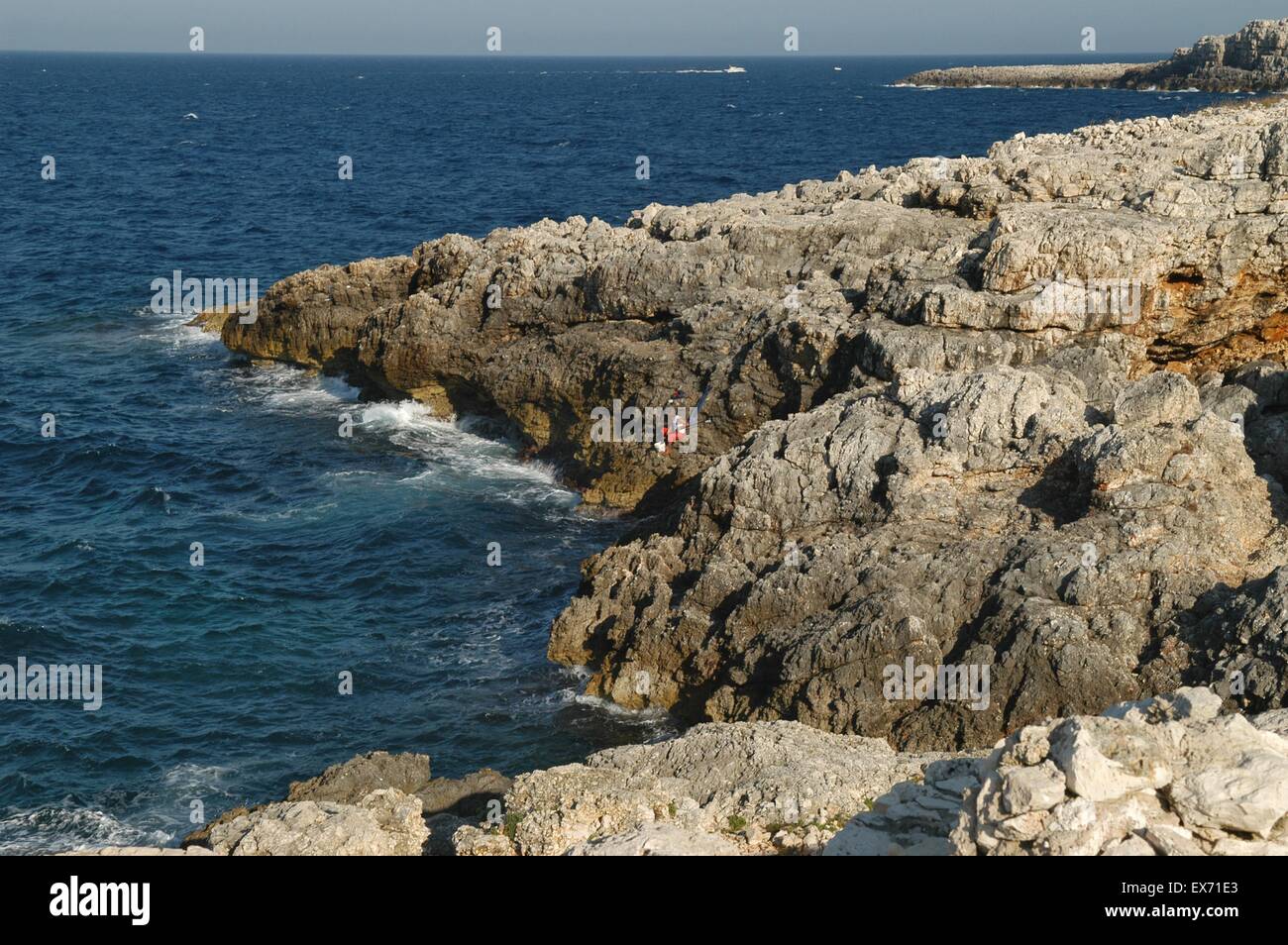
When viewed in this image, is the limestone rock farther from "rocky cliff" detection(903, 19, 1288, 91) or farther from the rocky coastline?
"rocky cliff" detection(903, 19, 1288, 91)

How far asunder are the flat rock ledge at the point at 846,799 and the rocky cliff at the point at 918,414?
15.0ft

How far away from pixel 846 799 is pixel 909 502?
10.5 meters

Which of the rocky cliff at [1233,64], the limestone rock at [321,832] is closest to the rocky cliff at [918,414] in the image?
Result: the limestone rock at [321,832]

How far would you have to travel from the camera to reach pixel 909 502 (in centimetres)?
2650

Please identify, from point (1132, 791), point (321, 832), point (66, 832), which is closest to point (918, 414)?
point (1132, 791)

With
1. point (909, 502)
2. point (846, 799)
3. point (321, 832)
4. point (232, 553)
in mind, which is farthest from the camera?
point (232, 553)

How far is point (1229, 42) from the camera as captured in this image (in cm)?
15812

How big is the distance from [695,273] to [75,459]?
22230mm

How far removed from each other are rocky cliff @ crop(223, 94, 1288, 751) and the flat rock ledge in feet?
15.0

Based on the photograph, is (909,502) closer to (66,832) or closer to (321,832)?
(321,832)

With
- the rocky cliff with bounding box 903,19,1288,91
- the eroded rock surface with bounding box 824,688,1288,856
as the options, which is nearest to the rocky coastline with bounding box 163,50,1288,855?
the eroded rock surface with bounding box 824,688,1288,856

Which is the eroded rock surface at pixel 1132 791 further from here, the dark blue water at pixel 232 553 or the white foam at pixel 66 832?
the white foam at pixel 66 832

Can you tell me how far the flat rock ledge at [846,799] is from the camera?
11.8m

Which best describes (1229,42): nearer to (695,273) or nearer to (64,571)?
(695,273)
